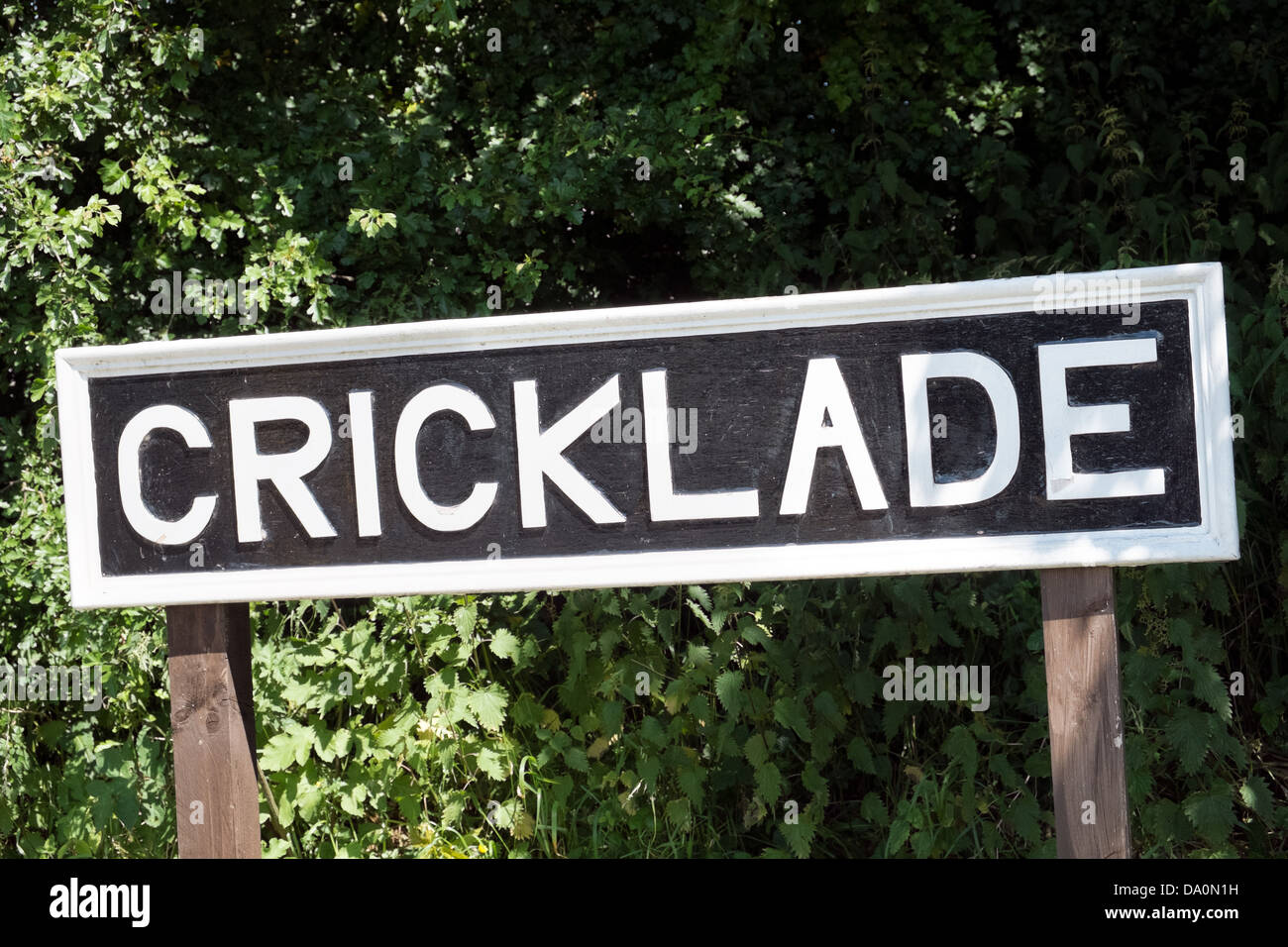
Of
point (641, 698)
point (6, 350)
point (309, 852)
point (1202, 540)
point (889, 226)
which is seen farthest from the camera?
point (889, 226)

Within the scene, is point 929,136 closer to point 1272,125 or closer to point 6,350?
point 1272,125

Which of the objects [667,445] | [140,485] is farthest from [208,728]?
[667,445]

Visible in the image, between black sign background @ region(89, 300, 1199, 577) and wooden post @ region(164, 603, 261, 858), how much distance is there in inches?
6.3

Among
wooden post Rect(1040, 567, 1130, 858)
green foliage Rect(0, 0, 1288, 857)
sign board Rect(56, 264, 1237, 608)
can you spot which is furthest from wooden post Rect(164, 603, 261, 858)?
wooden post Rect(1040, 567, 1130, 858)

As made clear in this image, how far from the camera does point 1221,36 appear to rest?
175 inches

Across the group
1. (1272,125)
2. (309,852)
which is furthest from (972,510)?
(1272,125)

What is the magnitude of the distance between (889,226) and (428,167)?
1870 mm

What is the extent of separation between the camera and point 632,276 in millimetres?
4707

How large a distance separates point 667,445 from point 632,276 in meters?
2.74

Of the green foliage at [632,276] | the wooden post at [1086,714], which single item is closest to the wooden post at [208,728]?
Answer: the green foliage at [632,276]

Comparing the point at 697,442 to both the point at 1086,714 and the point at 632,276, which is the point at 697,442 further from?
the point at 632,276

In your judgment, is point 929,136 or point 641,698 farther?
point 929,136

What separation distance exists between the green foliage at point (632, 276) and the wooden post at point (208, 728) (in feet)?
3.34

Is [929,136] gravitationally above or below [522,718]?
above
